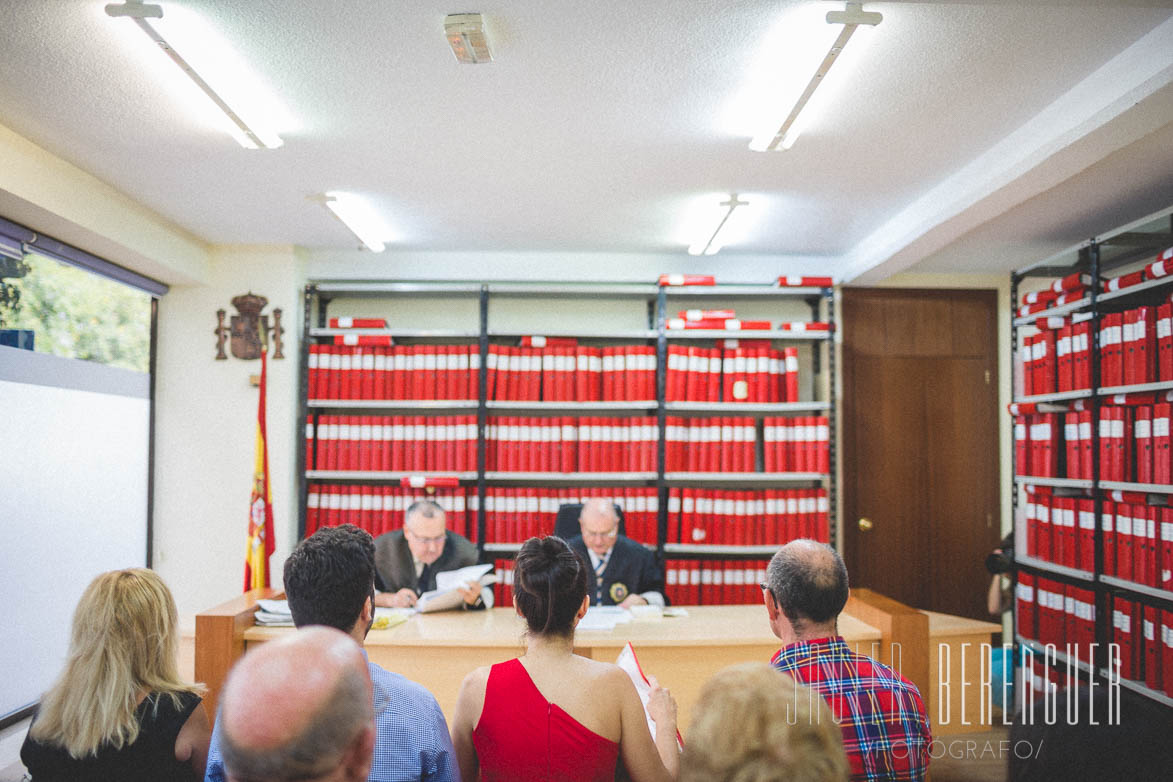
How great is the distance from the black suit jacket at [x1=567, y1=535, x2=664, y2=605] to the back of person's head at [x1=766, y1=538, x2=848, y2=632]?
2.08 meters

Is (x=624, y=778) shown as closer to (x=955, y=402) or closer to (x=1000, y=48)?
(x=1000, y=48)

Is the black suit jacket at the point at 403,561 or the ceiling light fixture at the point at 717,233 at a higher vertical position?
the ceiling light fixture at the point at 717,233

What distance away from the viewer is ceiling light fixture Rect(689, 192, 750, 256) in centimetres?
370

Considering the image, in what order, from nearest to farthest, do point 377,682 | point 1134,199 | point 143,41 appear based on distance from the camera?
point 377,682 < point 143,41 < point 1134,199

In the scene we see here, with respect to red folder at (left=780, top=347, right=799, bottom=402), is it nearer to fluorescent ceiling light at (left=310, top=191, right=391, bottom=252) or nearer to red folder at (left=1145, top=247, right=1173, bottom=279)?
red folder at (left=1145, top=247, right=1173, bottom=279)

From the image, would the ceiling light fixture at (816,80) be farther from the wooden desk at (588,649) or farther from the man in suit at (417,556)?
the man in suit at (417,556)

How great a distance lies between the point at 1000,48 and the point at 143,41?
260cm

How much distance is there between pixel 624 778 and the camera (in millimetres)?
1558

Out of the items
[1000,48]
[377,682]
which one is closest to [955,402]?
[1000,48]

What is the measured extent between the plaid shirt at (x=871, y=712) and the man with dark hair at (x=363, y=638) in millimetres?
703

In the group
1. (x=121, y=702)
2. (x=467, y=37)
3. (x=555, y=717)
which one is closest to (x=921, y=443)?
(x=467, y=37)

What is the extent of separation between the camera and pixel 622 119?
284cm

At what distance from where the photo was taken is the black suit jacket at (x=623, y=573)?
3684mm

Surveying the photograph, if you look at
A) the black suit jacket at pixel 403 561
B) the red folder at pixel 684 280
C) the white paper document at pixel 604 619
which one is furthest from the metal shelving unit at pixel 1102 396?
the black suit jacket at pixel 403 561
